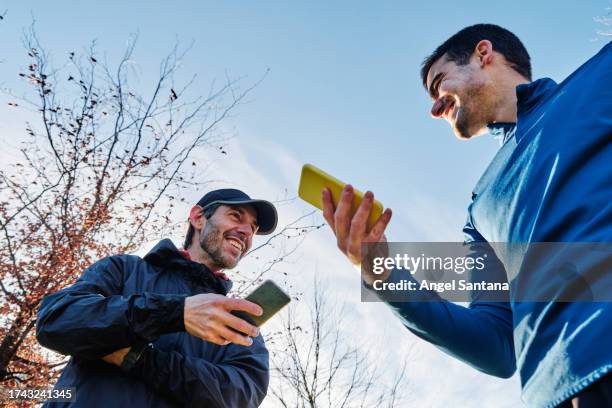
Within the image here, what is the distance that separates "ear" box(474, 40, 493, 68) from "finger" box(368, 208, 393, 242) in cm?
143

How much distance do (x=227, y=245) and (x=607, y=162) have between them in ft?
8.49

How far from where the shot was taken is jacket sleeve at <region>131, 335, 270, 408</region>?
7.25 ft

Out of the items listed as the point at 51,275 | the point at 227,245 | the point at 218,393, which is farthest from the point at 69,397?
the point at 51,275

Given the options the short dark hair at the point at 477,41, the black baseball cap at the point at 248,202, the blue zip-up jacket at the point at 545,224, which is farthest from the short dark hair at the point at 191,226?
the blue zip-up jacket at the point at 545,224

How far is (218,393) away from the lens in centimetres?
230

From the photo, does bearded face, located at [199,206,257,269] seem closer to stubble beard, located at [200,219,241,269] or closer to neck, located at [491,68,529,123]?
stubble beard, located at [200,219,241,269]

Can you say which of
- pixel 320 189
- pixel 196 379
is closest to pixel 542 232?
pixel 320 189

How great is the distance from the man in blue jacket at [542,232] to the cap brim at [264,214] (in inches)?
74.2

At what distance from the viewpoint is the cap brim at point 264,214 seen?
3.67 metres

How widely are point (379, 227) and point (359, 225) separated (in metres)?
0.06

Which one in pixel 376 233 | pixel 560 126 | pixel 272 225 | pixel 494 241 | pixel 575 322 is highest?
pixel 272 225

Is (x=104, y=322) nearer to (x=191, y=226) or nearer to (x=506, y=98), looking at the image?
(x=191, y=226)

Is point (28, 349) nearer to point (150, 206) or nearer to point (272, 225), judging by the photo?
point (150, 206)

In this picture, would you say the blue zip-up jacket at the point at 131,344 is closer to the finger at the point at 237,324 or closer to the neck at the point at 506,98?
the finger at the point at 237,324
